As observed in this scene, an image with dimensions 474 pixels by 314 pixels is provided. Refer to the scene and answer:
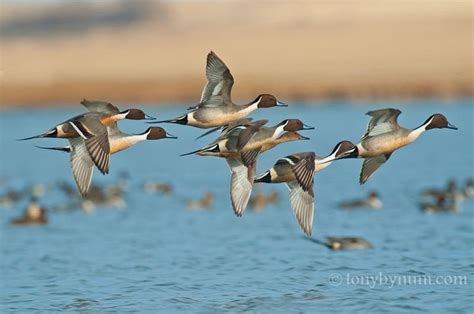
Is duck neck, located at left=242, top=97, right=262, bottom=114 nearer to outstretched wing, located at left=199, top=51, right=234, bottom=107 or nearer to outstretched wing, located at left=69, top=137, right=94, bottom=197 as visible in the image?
outstretched wing, located at left=199, top=51, right=234, bottom=107

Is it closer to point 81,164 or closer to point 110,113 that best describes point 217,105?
point 110,113

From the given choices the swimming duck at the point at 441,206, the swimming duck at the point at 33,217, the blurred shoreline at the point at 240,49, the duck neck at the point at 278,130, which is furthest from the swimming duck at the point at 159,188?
the blurred shoreline at the point at 240,49

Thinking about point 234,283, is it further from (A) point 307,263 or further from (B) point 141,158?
(B) point 141,158

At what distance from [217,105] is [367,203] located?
7.00 meters

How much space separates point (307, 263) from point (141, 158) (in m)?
17.1

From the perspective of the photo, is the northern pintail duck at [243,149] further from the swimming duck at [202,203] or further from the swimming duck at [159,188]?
the swimming duck at [159,188]

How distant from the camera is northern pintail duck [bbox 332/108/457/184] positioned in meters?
9.80

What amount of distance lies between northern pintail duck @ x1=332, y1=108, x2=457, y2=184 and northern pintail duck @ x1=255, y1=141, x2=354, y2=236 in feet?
0.46

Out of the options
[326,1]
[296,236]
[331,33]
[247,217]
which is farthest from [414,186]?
[326,1]

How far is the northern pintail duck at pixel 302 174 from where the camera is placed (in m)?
9.58

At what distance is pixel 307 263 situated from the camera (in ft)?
40.8

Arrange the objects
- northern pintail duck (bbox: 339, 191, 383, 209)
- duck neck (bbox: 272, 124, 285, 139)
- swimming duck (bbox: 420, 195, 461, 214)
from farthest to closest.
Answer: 1. northern pintail duck (bbox: 339, 191, 383, 209)
2. swimming duck (bbox: 420, 195, 461, 214)
3. duck neck (bbox: 272, 124, 285, 139)

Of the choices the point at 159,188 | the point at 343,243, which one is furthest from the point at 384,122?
the point at 159,188

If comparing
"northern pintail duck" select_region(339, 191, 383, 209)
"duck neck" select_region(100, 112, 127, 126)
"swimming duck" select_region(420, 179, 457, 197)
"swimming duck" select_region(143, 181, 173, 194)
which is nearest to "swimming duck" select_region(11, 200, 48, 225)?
"swimming duck" select_region(143, 181, 173, 194)
